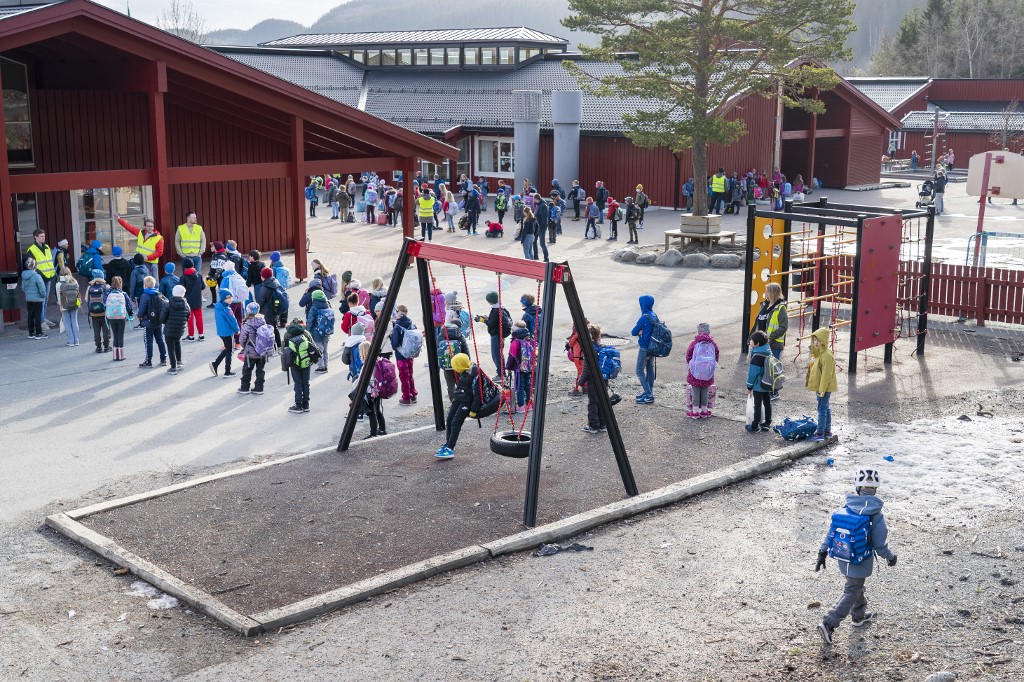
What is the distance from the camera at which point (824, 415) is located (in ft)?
41.8

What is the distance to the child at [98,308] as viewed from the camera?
1705 centimetres

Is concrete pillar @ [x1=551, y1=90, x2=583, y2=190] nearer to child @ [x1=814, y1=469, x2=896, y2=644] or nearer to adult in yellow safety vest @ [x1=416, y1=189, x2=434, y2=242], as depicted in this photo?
adult in yellow safety vest @ [x1=416, y1=189, x2=434, y2=242]

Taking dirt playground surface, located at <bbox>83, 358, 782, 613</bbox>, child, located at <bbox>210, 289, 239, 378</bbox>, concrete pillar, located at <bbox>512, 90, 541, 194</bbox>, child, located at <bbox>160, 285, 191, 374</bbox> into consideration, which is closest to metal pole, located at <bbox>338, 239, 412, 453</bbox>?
dirt playground surface, located at <bbox>83, 358, 782, 613</bbox>

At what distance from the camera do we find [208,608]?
336 inches

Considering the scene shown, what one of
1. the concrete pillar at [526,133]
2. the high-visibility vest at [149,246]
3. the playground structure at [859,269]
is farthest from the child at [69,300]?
the concrete pillar at [526,133]

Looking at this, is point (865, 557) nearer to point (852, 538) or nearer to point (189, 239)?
point (852, 538)

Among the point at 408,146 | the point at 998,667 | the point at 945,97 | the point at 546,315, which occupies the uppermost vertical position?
the point at 945,97

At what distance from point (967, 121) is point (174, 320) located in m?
51.9

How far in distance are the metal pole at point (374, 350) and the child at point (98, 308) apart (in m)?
6.47

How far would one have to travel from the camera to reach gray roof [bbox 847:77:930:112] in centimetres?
5775

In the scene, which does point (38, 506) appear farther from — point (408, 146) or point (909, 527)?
point (408, 146)

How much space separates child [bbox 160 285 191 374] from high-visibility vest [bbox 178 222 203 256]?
6.12 meters

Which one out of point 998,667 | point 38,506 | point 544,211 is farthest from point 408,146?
point 998,667

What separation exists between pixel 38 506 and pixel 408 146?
16.8 meters
